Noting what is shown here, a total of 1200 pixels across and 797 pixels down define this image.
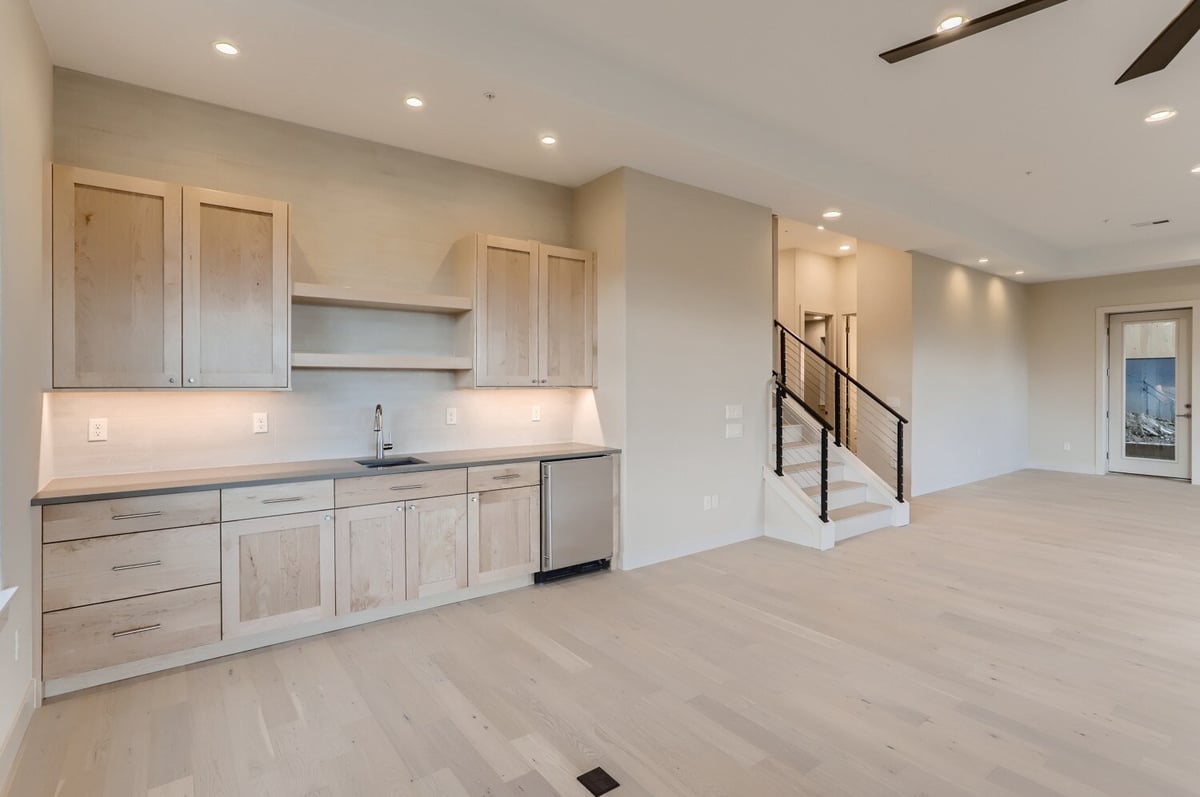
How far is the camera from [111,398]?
10.1 feet

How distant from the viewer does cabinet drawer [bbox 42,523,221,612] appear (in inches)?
101

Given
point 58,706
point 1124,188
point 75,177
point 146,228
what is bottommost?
point 58,706

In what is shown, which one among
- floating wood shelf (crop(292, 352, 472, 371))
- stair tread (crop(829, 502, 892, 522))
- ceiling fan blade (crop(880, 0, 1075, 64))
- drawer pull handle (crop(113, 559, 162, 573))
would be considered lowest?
stair tread (crop(829, 502, 892, 522))

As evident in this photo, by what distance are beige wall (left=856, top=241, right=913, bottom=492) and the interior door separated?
4.19m

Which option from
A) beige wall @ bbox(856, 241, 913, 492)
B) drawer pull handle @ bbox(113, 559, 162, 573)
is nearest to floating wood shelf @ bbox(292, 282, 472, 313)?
drawer pull handle @ bbox(113, 559, 162, 573)

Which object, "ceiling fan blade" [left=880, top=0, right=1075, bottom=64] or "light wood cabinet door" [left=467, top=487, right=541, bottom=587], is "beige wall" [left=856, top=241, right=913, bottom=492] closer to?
"ceiling fan blade" [left=880, top=0, right=1075, bottom=64]

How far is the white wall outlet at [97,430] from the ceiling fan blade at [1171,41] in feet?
17.6

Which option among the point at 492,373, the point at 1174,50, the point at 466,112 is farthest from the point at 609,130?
A: the point at 1174,50

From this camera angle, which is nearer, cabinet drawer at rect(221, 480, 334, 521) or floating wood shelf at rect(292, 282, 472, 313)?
cabinet drawer at rect(221, 480, 334, 521)

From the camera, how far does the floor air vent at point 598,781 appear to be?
2.01 metres

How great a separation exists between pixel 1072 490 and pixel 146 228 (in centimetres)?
966

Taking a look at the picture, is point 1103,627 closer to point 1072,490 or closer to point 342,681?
point 342,681

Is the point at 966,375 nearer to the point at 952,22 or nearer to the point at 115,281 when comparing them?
the point at 952,22

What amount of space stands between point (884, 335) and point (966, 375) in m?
1.59
